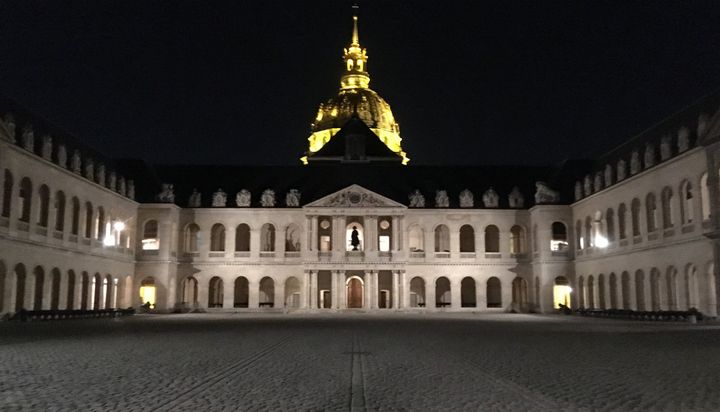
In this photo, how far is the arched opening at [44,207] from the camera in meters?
50.7

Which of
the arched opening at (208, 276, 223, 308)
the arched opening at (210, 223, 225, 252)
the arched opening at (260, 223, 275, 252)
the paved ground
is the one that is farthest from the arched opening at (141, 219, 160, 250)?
the paved ground

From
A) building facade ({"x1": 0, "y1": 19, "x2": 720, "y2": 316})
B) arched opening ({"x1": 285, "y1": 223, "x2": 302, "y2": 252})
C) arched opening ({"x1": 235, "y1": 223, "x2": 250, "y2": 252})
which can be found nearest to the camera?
building facade ({"x1": 0, "y1": 19, "x2": 720, "y2": 316})

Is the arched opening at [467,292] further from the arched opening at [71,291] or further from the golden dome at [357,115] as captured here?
the arched opening at [71,291]

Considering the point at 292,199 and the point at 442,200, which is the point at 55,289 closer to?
the point at 292,199

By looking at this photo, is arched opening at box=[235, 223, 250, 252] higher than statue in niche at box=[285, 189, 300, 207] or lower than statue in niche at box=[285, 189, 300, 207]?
lower

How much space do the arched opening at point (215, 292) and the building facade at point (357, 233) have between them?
1.16 ft

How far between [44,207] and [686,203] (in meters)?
45.4

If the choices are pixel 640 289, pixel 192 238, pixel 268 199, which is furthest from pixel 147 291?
pixel 640 289

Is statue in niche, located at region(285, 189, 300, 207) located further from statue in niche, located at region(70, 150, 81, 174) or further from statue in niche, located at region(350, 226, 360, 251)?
statue in niche, located at region(70, 150, 81, 174)

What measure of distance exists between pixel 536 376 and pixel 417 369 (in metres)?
2.76

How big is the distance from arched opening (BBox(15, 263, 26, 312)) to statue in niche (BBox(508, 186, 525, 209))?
1886 inches

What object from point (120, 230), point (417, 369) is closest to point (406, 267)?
point (120, 230)

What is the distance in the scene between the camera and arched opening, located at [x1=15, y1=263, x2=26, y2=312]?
47.1m

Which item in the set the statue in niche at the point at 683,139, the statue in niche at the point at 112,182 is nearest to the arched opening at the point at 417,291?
the statue in niche at the point at 112,182
